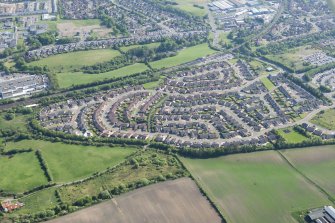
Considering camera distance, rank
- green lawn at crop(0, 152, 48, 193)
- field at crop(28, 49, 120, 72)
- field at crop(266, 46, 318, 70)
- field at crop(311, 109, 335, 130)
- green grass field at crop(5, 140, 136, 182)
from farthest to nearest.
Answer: field at crop(266, 46, 318, 70) < field at crop(28, 49, 120, 72) < field at crop(311, 109, 335, 130) < green grass field at crop(5, 140, 136, 182) < green lawn at crop(0, 152, 48, 193)

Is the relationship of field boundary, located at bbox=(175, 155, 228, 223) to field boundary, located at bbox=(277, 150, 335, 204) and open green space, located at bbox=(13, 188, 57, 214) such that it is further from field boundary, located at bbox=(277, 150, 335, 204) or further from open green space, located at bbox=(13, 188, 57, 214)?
open green space, located at bbox=(13, 188, 57, 214)

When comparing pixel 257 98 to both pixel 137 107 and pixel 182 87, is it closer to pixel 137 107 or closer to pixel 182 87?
pixel 182 87

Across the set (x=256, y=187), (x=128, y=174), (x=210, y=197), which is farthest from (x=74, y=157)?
(x=256, y=187)

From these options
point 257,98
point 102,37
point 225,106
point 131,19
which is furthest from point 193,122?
point 131,19

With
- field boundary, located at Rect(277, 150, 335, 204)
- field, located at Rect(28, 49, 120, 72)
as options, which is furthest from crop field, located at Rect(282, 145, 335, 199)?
field, located at Rect(28, 49, 120, 72)

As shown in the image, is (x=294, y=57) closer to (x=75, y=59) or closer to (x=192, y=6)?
(x=192, y=6)
